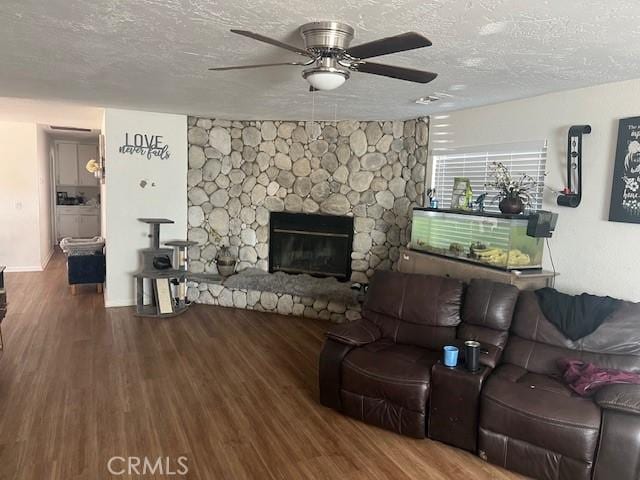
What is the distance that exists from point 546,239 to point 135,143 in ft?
14.8

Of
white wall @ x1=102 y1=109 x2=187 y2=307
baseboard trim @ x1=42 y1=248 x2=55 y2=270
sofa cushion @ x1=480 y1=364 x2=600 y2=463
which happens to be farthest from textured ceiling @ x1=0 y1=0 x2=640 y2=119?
baseboard trim @ x1=42 y1=248 x2=55 y2=270

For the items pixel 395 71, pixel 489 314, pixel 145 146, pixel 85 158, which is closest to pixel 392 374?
pixel 489 314

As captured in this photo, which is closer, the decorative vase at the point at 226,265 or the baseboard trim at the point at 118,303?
the baseboard trim at the point at 118,303

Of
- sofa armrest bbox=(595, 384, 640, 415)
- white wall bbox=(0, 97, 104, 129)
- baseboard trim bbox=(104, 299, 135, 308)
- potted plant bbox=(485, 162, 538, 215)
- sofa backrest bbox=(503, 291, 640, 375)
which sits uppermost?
white wall bbox=(0, 97, 104, 129)

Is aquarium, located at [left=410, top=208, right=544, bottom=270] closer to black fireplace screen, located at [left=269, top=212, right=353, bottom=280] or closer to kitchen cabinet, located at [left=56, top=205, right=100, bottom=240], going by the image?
black fireplace screen, located at [left=269, top=212, right=353, bottom=280]

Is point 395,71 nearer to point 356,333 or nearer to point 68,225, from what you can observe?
point 356,333

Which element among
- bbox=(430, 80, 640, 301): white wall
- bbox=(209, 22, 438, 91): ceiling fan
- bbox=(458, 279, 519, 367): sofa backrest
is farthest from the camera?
bbox=(430, 80, 640, 301): white wall

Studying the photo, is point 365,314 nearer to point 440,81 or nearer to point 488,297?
point 488,297

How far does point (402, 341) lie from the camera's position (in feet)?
11.0

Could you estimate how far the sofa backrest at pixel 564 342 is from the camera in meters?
2.73

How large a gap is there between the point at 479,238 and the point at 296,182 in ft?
8.54

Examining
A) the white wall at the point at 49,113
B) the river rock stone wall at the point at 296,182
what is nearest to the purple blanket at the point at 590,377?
the river rock stone wall at the point at 296,182

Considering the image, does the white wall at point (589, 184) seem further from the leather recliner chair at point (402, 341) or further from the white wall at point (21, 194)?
the white wall at point (21, 194)

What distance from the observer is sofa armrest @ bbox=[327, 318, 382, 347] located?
3.15 metres
